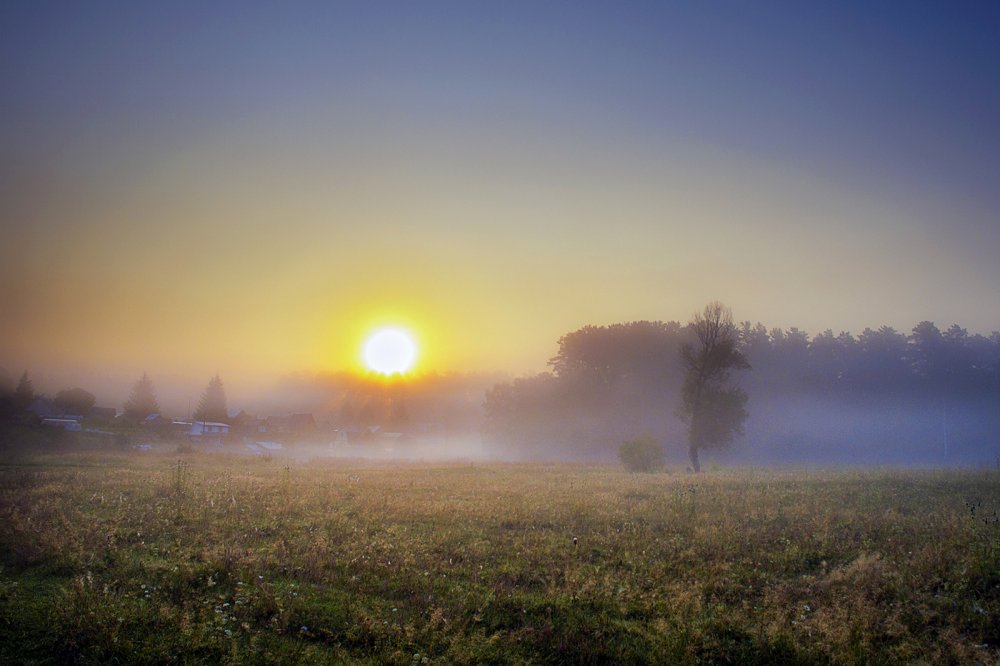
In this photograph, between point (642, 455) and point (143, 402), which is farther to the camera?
point (143, 402)

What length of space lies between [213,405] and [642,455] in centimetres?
Result: 8914

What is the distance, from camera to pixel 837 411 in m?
74.4

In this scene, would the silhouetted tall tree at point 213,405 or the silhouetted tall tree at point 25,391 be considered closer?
the silhouetted tall tree at point 25,391

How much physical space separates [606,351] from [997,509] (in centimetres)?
5938

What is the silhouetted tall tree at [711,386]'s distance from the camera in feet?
139

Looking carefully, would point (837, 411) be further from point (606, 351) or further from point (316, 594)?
point (316, 594)

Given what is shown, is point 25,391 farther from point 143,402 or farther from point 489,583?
point 489,583

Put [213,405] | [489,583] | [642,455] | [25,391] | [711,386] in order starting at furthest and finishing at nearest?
[213,405]
[25,391]
[711,386]
[642,455]
[489,583]

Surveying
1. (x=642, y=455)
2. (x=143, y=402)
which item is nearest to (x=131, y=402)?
(x=143, y=402)

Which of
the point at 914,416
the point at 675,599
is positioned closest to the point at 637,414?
the point at 914,416

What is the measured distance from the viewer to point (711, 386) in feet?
166

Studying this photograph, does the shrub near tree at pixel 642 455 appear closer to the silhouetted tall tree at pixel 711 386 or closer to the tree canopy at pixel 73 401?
the silhouetted tall tree at pixel 711 386

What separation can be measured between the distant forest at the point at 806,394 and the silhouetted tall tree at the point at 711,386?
19.7 meters

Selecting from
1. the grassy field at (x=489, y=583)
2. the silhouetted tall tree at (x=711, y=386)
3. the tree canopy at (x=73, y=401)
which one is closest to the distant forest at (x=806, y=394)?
the silhouetted tall tree at (x=711, y=386)
